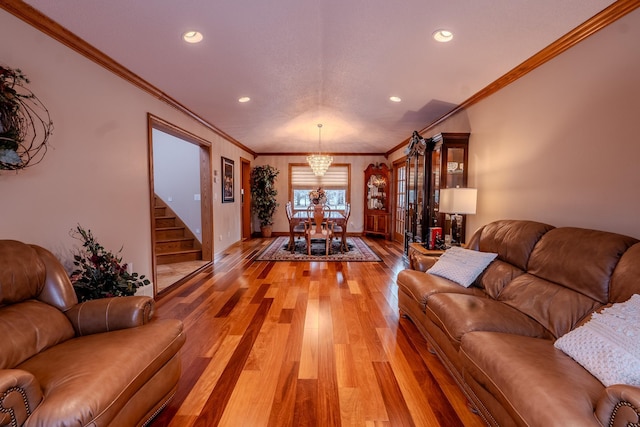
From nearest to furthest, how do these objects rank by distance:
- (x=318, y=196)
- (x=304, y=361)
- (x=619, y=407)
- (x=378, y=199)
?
(x=619, y=407)
(x=304, y=361)
(x=318, y=196)
(x=378, y=199)

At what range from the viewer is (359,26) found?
268 centimetres

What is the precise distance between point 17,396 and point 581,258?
9.32ft

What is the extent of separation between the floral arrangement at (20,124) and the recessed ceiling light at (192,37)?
119 cm

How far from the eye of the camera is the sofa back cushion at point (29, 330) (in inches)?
54.1

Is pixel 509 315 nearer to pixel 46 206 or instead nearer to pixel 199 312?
pixel 199 312

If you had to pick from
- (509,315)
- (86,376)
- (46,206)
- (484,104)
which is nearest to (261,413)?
(86,376)

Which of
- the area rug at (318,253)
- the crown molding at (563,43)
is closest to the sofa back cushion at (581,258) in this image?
the crown molding at (563,43)

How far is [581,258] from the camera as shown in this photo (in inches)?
73.2

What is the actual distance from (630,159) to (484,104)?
1.95 m

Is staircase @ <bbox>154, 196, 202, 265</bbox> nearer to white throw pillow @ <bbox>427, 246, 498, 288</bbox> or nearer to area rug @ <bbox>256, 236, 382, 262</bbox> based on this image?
area rug @ <bbox>256, 236, 382, 262</bbox>

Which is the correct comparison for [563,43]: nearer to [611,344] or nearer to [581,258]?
[581,258]

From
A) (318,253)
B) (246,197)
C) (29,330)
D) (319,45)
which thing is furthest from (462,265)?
(246,197)

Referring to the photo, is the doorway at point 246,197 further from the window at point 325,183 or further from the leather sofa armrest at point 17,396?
the leather sofa armrest at point 17,396

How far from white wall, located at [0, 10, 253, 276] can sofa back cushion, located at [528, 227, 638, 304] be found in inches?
143
